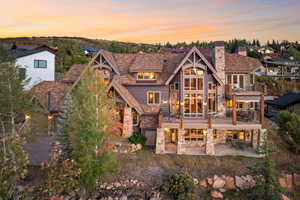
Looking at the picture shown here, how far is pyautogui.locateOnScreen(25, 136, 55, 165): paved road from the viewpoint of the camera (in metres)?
16.6

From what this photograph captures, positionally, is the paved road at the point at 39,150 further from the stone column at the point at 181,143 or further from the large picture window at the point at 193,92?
the large picture window at the point at 193,92

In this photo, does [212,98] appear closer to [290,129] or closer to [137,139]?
[290,129]

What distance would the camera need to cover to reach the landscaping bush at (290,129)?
696 inches

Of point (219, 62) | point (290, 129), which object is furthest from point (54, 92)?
point (290, 129)

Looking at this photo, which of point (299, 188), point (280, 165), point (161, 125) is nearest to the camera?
point (299, 188)

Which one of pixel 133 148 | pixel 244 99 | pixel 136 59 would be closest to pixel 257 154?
pixel 244 99

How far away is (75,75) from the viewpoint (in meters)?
23.0

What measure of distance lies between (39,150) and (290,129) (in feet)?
72.2

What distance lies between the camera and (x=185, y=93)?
2066 centimetres

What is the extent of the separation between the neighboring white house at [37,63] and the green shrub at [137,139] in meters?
19.6

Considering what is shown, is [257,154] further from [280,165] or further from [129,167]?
[129,167]

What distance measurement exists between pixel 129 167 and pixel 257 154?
1087 cm

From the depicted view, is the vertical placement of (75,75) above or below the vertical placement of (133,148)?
above

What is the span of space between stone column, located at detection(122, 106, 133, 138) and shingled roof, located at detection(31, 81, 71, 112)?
253 inches
